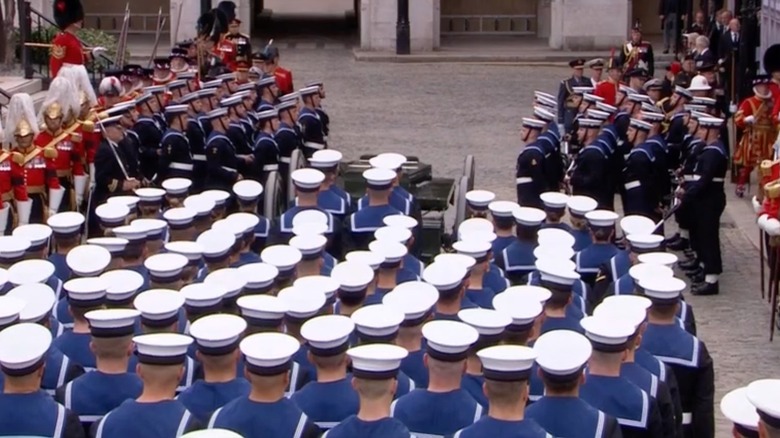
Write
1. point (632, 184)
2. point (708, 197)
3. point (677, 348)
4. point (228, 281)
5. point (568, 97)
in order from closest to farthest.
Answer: point (677, 348) → point (228, 281) → point (708, 197) → point (632, 184) → point (568, 97)

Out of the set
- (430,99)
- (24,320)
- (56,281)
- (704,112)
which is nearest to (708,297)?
(704,112)

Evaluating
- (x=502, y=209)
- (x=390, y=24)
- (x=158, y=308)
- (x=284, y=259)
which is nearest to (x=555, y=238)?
(x=502, y=209)

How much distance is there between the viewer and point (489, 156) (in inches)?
791

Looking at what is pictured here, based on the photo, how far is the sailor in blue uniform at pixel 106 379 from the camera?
6227 millimetres

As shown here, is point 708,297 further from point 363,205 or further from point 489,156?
point 489,156

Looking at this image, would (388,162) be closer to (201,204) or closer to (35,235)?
(201,204)

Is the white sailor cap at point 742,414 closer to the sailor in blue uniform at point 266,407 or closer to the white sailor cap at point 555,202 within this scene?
the sailor in blue uniform at point 266,407

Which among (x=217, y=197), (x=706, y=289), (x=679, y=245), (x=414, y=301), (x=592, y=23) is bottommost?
(x=706, y=289)

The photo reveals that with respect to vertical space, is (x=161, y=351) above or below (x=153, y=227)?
above

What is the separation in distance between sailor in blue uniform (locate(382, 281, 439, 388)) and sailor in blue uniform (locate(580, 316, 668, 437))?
32.5 inches

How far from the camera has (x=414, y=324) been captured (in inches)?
268

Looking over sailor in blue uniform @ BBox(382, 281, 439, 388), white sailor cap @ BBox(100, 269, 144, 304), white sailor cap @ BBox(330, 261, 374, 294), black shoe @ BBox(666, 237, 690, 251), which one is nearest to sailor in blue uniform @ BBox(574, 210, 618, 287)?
white sailor cap @ BBox(330, 261, 374, 294)

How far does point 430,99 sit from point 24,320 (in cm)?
1935

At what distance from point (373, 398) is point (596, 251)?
14.1ft
